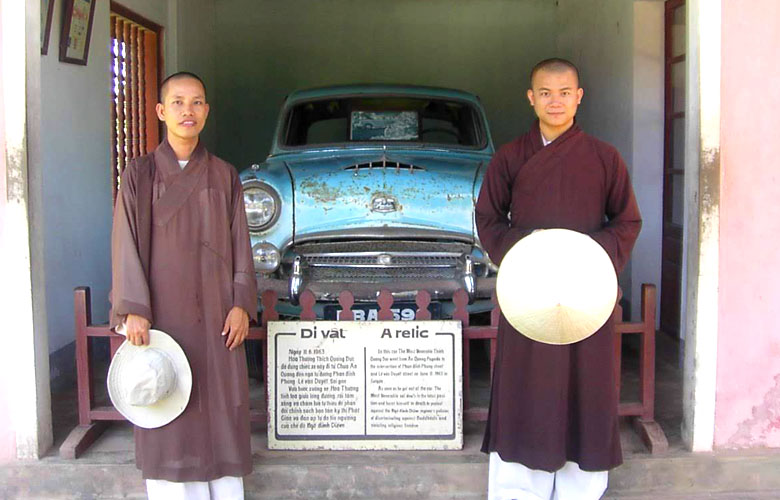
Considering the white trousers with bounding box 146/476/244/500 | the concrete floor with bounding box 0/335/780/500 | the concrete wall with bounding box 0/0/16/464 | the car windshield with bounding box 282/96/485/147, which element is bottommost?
the concrete floor with bounding box 0/335/780/500

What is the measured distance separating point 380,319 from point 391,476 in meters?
0.63

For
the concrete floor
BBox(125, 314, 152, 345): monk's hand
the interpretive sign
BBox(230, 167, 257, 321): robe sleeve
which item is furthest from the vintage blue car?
BBox(125, 314, 152, 345): monk's hand

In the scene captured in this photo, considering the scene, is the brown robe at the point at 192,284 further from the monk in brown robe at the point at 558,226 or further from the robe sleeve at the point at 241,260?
the monk in brown robe at the point at 558,226

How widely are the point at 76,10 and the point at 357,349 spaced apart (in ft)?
8.77

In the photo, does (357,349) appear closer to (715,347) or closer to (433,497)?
(433,497)

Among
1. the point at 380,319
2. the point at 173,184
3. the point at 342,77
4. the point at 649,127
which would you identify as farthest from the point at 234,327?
the point at 342,77

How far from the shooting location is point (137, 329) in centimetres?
277

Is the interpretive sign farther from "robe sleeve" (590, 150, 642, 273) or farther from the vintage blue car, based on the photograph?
"robe sleeve" (590, 150, 642, 273)

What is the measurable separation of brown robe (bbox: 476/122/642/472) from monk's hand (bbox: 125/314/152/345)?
1.21 metres

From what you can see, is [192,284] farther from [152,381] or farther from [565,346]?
[565,346]

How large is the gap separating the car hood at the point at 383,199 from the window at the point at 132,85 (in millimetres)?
2045

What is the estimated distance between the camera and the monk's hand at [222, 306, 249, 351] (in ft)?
9.41

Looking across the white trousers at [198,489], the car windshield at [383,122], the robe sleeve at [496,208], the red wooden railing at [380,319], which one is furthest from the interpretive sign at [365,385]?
the car windshield at [383,122]

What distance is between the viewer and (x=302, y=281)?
4004mm
